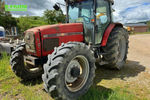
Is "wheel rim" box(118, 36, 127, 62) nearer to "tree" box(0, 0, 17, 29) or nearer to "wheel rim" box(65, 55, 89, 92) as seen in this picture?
"wheel rim" box(65, 55, 89, 92)

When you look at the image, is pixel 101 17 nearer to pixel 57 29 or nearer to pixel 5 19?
pixel 57 29

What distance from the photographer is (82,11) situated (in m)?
3.61

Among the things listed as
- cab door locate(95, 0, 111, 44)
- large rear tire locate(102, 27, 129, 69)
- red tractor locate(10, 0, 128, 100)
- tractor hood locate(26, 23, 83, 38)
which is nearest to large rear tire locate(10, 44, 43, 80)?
red tractor locate(10, 0, 128, 100)

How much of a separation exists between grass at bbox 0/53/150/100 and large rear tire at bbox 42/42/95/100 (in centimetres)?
27

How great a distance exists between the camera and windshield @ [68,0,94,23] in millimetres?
3492

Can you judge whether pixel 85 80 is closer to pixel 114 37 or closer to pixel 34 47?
pixel 34 47

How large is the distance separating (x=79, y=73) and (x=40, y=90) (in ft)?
3.39

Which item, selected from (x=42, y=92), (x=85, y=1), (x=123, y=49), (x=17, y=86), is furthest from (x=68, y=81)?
(x=123, y=49)

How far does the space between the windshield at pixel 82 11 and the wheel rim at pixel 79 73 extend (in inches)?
57.5

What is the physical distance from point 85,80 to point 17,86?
169cm

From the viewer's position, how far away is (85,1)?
140 inches

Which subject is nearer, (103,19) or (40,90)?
(40,90)

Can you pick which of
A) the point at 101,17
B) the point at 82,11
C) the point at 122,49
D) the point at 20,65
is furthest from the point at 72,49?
the point at 122,49

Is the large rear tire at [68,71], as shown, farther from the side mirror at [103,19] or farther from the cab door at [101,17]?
the side mirror at [103,19]
